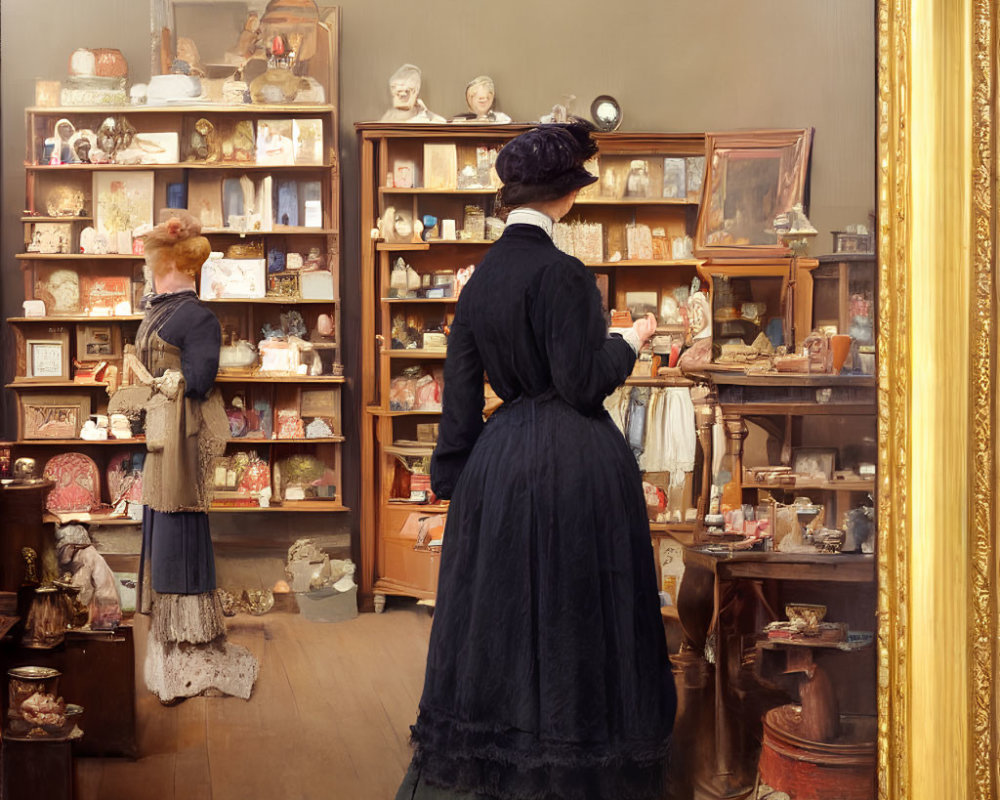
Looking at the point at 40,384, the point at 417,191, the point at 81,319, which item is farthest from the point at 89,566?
the point at 417,191

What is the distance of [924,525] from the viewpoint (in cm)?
221

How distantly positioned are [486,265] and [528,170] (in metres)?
0.22

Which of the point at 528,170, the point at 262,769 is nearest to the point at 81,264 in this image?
the point at 528,170

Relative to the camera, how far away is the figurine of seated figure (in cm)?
222

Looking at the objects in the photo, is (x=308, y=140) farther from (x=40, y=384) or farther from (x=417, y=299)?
(x=40, y=384)

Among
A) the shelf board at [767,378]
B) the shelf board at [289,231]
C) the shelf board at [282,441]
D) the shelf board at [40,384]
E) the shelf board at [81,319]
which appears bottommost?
the shelf board at [282,441]

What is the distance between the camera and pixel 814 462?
7.68 feet

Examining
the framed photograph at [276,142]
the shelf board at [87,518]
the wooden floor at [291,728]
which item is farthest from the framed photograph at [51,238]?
the wooden floor at [291,728]

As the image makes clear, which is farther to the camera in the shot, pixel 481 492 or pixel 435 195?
pixel 435 195

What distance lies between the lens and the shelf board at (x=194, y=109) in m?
2.19

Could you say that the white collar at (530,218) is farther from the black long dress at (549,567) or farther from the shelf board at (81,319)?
the shelf board at (81,319)

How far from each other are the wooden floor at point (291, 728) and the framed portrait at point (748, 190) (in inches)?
42.6

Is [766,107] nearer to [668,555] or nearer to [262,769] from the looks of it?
[668,555]

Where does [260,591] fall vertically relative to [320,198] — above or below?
→ below
